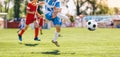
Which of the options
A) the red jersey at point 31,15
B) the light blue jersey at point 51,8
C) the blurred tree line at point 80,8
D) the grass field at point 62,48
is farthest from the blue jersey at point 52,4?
the blurred tree line at point 80,8

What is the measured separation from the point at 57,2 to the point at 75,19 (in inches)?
1974

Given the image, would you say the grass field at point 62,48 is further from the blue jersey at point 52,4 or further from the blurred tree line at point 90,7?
the blurred tree line at point 90,7

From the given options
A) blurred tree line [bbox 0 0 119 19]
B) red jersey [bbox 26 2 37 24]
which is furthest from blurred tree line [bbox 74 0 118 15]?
red jersey [bbox 26 2 37 24]

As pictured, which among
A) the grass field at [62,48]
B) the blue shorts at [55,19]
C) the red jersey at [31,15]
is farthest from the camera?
the red jersey at [31,15]

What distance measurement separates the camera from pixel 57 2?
12.3 metres

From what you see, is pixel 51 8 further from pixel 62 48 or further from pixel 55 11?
pixel 62 48

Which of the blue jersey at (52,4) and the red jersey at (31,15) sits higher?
the blue jersey at (52,4)

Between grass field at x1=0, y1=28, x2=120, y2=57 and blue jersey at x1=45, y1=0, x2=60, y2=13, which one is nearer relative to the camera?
grass field at x1=0, y1=28, x2=120, y2=57

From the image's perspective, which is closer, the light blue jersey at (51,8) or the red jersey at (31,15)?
the light blue jersey at (51,8)

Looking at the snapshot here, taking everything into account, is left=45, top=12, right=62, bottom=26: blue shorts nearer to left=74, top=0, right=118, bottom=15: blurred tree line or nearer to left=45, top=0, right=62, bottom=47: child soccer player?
left=45, top=0, right=62, bottom=47: child soccer player

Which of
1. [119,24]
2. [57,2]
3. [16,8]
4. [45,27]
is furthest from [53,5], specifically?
[16,8]

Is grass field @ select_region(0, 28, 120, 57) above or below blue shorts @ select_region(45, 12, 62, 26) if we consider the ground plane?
below

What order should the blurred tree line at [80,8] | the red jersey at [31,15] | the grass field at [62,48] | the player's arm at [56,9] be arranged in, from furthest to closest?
the blurred tree line at [80,8]
the red jersey at [31,15]
the player's arm at [56,9]
the grass field at [62,48]

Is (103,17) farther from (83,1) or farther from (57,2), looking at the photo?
(57,2)
